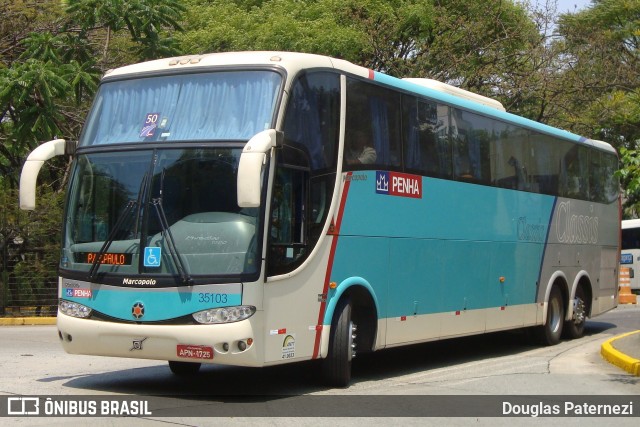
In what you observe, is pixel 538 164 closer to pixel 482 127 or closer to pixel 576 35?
pixel 482 127

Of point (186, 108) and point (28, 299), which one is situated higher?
point (186, 108)

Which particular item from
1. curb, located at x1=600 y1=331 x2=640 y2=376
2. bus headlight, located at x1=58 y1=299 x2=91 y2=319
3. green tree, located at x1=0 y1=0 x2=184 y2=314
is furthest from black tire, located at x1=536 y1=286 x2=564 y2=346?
green tree, located at x1=0 y1=0 x2=184 y2=314

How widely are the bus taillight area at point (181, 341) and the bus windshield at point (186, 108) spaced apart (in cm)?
202

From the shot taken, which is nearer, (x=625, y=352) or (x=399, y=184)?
(x=399, y=184)

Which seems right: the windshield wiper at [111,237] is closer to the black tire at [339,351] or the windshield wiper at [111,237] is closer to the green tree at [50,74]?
the black tire at [339,351]

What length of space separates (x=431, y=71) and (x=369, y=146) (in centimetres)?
2092

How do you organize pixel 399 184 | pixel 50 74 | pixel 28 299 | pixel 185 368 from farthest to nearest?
pixel 28 299
pixel 50 74
pixel 399 184
pixel 185 368

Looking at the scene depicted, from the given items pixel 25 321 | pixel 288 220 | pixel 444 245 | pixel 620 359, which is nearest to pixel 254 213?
pixel 288 220

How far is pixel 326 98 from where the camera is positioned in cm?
1091

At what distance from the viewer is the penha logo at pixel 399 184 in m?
11.9

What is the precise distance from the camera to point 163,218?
32.3 feet

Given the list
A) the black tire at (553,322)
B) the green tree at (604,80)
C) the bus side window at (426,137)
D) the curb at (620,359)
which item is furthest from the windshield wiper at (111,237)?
the green tree at (604,80)

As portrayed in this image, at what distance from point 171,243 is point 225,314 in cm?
95

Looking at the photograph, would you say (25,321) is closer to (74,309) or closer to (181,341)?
(74,309)
